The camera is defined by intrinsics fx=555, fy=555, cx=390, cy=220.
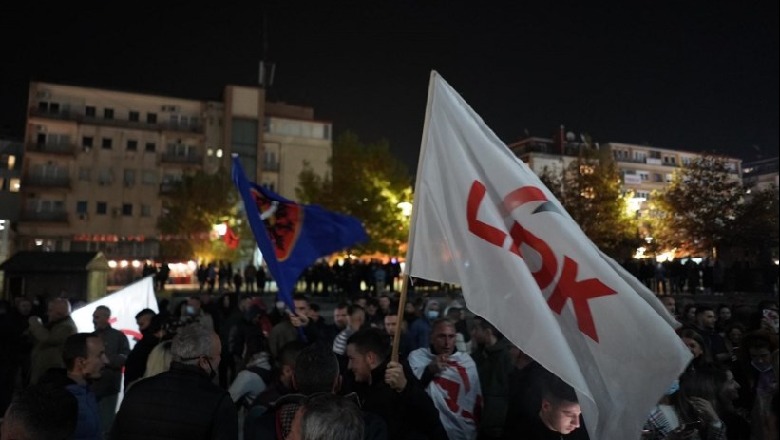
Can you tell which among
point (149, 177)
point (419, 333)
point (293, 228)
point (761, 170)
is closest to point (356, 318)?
point (293, 228)

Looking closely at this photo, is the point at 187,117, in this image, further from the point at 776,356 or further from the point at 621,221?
the point at 776,356

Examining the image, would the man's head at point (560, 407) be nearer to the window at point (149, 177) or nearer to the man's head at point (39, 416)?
the man's head at point (39, 416)

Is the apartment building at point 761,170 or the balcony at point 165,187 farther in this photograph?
the apartment building at point 761,170

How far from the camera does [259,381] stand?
17.1 feet

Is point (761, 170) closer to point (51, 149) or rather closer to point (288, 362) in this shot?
point (51, 149)

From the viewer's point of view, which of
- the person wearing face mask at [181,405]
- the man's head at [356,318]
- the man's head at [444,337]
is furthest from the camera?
the man's head at [356,318]

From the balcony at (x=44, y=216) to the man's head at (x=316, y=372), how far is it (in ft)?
187

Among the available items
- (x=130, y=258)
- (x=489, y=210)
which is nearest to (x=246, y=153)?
(x=130, y=258)

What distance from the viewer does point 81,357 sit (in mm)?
4051

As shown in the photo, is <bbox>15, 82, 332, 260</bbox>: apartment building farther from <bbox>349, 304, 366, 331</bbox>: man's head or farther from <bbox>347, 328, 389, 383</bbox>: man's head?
<bbox>347, 328, 389, 383</bbox>: man's head

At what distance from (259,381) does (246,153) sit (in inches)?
2162

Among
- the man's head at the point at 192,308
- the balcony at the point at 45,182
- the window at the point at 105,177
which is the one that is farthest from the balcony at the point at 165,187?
the man's head at the point at 192,308

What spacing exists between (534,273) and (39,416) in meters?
2.87

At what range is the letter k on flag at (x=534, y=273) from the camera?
125 inches
